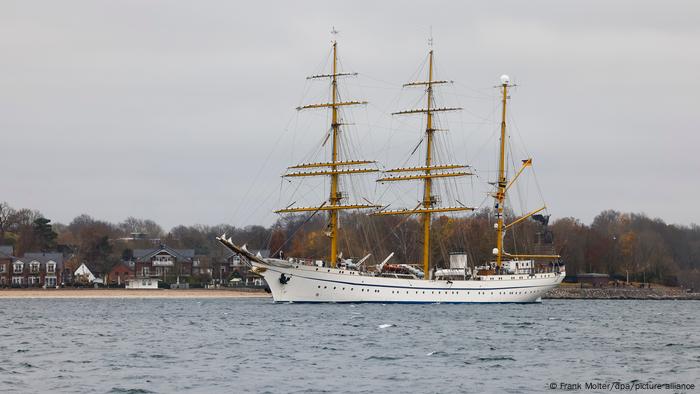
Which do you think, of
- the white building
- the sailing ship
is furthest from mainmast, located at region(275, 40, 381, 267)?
the white building

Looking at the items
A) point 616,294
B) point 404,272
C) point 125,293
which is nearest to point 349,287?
point 404,272

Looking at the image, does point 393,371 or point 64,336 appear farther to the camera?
point 64,336

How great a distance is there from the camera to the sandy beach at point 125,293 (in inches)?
5502

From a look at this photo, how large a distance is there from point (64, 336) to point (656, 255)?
131m

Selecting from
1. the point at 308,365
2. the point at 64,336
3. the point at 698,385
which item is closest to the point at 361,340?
the point at 308,365

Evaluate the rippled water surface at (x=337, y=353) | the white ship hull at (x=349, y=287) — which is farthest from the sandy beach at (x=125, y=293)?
the rippled water surface at (x=337, y=353)

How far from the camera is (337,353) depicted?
163ft

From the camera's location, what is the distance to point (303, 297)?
336 feet

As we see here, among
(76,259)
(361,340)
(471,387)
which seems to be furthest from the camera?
(76,259)

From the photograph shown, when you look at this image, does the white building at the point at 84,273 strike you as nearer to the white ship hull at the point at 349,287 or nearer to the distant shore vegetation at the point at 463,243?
the distant shore vegetation at the point at 463,243

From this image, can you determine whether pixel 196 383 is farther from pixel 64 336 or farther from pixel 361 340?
pixel 64 336

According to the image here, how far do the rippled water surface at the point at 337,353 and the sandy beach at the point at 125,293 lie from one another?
198 feet

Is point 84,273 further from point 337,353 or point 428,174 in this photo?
point 337,353

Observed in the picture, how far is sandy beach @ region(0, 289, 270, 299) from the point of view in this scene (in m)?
140
